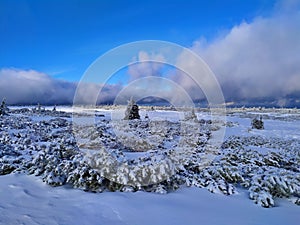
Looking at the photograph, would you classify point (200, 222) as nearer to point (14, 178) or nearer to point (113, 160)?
point (113, 160)

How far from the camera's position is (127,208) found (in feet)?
13.9

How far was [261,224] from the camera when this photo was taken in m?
3.94

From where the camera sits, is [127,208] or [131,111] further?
[131,111]

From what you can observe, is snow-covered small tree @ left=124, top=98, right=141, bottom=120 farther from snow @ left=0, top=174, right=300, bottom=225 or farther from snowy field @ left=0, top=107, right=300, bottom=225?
snow @ left=0, top=174, right=300, bottom=225

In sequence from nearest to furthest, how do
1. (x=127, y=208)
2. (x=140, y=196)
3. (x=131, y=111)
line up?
1. (x=127, y=208)
2. (x=140, y=196)
3. (x=131, y=111)

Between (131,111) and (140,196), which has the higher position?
(131,111)

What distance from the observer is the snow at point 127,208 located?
3.80 metres

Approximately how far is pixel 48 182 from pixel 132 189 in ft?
5.94

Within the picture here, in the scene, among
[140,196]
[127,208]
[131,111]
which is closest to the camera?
[127,208]

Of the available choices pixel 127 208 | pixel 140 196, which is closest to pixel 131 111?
pixel 140 196

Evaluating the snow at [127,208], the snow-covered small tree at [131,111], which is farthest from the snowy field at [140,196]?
the snow-covered small tree at [131,111]

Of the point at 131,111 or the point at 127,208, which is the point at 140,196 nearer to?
the point at 127,208

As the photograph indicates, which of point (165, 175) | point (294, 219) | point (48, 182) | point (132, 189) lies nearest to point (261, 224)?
point (294, 219)

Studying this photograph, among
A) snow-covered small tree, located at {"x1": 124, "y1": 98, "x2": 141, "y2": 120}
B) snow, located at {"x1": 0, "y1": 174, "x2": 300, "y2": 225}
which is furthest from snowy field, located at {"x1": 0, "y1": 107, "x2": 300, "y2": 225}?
snow-covered small tree, located at {"x1": 124, "y1": 98, "x2": 141, "y2": 120}
